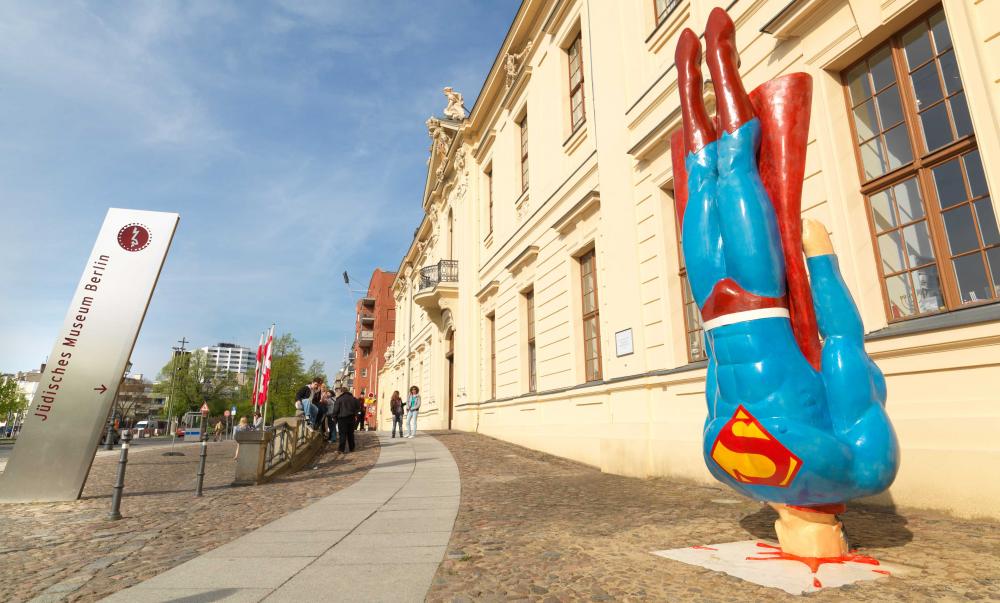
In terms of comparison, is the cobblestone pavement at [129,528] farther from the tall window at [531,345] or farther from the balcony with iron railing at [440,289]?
the balcony with iron railing at [440,289]

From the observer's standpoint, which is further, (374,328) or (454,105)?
(374,328)

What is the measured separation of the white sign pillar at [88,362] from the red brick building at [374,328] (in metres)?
37.4

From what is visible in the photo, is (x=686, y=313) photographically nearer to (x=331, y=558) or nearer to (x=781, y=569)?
(x=781, y=569)

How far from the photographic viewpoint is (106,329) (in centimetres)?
742

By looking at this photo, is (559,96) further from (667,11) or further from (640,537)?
(640,537)

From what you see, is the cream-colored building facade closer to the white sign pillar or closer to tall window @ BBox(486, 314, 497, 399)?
tall window @ BBox(486, 314, 497, 399)

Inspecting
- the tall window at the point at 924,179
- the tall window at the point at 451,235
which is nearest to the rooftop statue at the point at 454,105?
the tall window at the point at 451,235

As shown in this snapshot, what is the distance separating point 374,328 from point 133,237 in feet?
142

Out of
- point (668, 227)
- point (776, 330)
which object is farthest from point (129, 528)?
point (668, 227)

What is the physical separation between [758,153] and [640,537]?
2975 mm

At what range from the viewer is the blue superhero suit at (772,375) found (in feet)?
9.11

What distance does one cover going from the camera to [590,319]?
34.7 ft

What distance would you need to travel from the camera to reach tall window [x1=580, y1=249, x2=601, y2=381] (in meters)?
10.3

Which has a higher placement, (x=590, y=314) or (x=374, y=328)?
(x=374, y=328)
